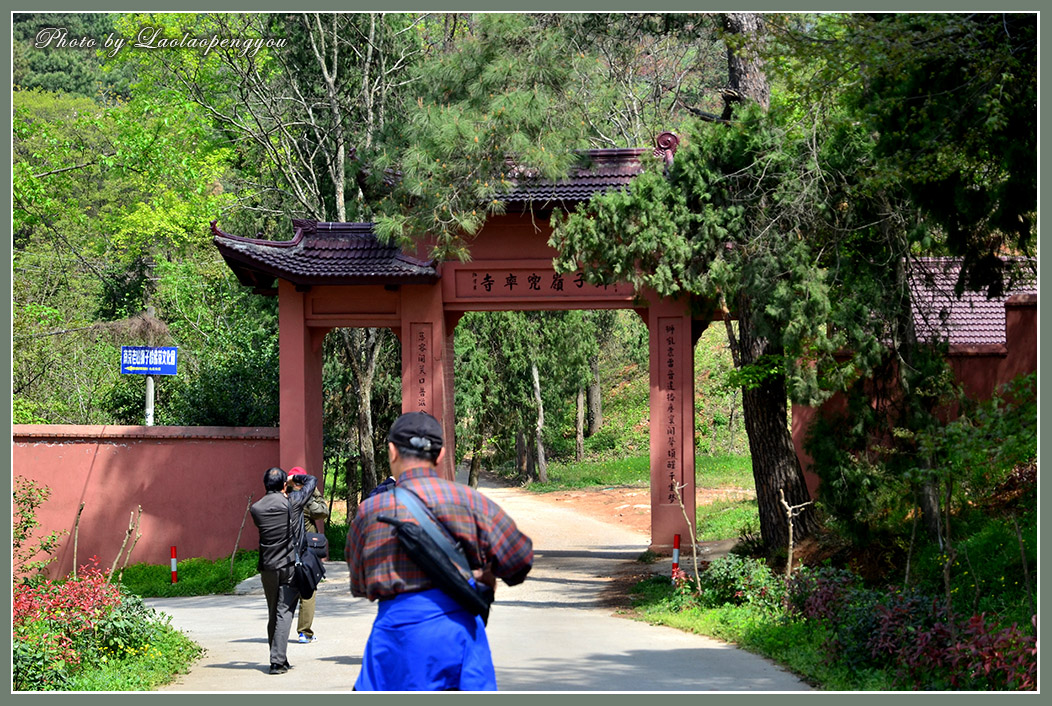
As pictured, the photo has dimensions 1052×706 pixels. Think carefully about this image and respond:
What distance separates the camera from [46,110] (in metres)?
37.0

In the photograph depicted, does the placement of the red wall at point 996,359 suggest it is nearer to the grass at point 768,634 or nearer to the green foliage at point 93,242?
the grass at point 768,634

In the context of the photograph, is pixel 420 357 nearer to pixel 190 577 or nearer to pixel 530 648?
pixel 190 577

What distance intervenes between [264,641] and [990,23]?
7837mm

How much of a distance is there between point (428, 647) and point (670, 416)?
480 inches

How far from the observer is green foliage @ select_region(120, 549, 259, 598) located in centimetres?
1467

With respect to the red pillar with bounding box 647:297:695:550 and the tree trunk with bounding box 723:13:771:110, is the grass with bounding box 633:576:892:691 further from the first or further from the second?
the tree trunk with bounding box 723:13:771:110

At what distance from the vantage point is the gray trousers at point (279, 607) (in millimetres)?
8234

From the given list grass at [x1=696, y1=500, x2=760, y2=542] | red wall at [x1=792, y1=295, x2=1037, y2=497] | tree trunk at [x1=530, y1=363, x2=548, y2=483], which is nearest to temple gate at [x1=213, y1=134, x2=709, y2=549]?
red wall at [x1=792, y1=295, x2=1037, y2=497]

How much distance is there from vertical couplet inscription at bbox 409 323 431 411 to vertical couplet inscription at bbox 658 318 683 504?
3419 millimetres

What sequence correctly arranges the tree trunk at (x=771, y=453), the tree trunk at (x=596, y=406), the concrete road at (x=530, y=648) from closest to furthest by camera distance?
the concrete road at (x=530, y=648)
the tree trunk at (x=771, y=453)
the tree trunk at (x=596, y=406)

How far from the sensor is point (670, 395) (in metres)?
16.3

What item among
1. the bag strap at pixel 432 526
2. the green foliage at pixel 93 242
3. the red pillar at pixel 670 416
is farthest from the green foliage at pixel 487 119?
the bag strap at pixel 432 526

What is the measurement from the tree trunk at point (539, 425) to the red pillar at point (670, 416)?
13.0 metres

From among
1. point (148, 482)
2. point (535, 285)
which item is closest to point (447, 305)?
point (535, 285)
